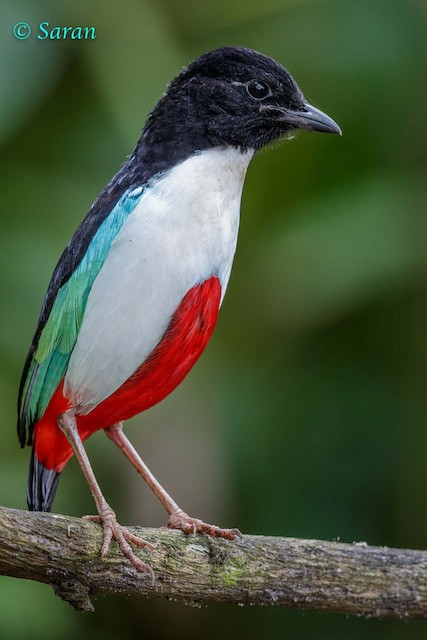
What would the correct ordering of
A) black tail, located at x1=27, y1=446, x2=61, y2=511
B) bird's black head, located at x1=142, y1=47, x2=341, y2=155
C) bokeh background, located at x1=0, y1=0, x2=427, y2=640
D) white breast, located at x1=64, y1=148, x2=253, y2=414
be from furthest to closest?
bokeh background, located at x1=0, y1=0, x2=427, y2=640, black tail, located at x1=27, y1=446, x2=61, y2=511, bird's black head, located at x1=142, y1=47, x2=341, y2=155, white breast, located at x1=64, y1=148, x2=253, y2=414

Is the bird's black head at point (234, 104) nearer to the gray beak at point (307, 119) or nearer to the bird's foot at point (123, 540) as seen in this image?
the gray beak at point (307, 119)

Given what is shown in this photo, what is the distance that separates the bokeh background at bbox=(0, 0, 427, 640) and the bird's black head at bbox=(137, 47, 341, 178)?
158cm

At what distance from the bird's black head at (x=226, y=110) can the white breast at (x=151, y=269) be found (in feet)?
0.35

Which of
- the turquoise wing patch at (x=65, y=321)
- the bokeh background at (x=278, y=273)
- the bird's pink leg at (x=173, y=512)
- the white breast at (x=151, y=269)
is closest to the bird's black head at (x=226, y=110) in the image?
the white breast at (x=151, y=269)

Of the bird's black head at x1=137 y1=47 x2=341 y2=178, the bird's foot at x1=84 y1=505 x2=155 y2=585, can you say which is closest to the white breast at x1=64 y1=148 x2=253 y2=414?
the bird's black head at x1=137 y1=47 x2=341 y2=178

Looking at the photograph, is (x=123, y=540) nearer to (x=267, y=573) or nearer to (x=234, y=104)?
(x=267, y=573)

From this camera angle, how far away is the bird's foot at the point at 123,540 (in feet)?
12.0

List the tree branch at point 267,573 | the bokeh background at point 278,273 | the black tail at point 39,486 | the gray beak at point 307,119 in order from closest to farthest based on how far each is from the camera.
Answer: the tree branch at point 267,573, the gray beak at point 307,119, the black tail at point 39,486, the bokeh background at point 278,273

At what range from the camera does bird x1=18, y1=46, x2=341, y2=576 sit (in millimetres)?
3771

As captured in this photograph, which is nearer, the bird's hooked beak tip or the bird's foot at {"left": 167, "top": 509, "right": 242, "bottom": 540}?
the bird's foot at {"left": 167, "top": 509, "right": 242, "bottom": 540}

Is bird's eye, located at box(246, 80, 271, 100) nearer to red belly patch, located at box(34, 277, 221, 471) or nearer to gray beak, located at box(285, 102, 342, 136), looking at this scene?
gray beak, located at box(285, 102, 342, 136)

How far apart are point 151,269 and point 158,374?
43 centimetres

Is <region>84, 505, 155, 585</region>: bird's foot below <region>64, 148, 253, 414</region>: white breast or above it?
below

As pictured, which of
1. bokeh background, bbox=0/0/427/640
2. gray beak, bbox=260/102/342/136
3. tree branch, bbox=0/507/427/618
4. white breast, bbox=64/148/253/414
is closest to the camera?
tree branch, bbox=0/507/427/618
